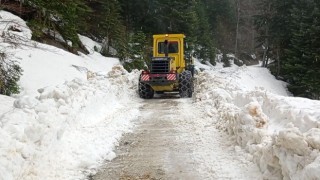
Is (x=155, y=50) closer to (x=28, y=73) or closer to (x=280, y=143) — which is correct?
(x=28, y=73)

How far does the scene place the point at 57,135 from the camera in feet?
20.0

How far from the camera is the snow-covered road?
547 centimetres

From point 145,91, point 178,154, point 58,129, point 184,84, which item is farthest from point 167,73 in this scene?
point 58,129

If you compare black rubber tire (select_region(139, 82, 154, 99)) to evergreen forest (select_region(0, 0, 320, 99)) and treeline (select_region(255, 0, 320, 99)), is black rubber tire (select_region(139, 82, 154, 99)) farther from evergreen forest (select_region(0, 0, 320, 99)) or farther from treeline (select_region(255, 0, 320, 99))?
treeline (select_region(255, 0, 320, 99))

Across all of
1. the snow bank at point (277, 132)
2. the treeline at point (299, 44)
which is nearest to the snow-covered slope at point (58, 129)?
the snow bank at point (277, 132)

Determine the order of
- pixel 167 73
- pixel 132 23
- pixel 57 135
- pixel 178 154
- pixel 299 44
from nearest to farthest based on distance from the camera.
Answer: pixel 57 135, pixel 178 154, pixel 167 73, pixel 299 44, pixel 132 23

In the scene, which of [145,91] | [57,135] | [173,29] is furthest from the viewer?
[173,29]

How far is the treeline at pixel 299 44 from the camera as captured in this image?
26609 mm

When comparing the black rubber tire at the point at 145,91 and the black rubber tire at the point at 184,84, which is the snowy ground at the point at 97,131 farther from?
the black rubber tire at the point at 145,91

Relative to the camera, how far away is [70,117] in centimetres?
732

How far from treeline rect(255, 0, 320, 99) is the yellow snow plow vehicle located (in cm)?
1374

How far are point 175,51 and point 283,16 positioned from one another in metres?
22.3

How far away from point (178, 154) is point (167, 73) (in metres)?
8.61

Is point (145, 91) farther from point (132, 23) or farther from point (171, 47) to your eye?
point (132, 23)
